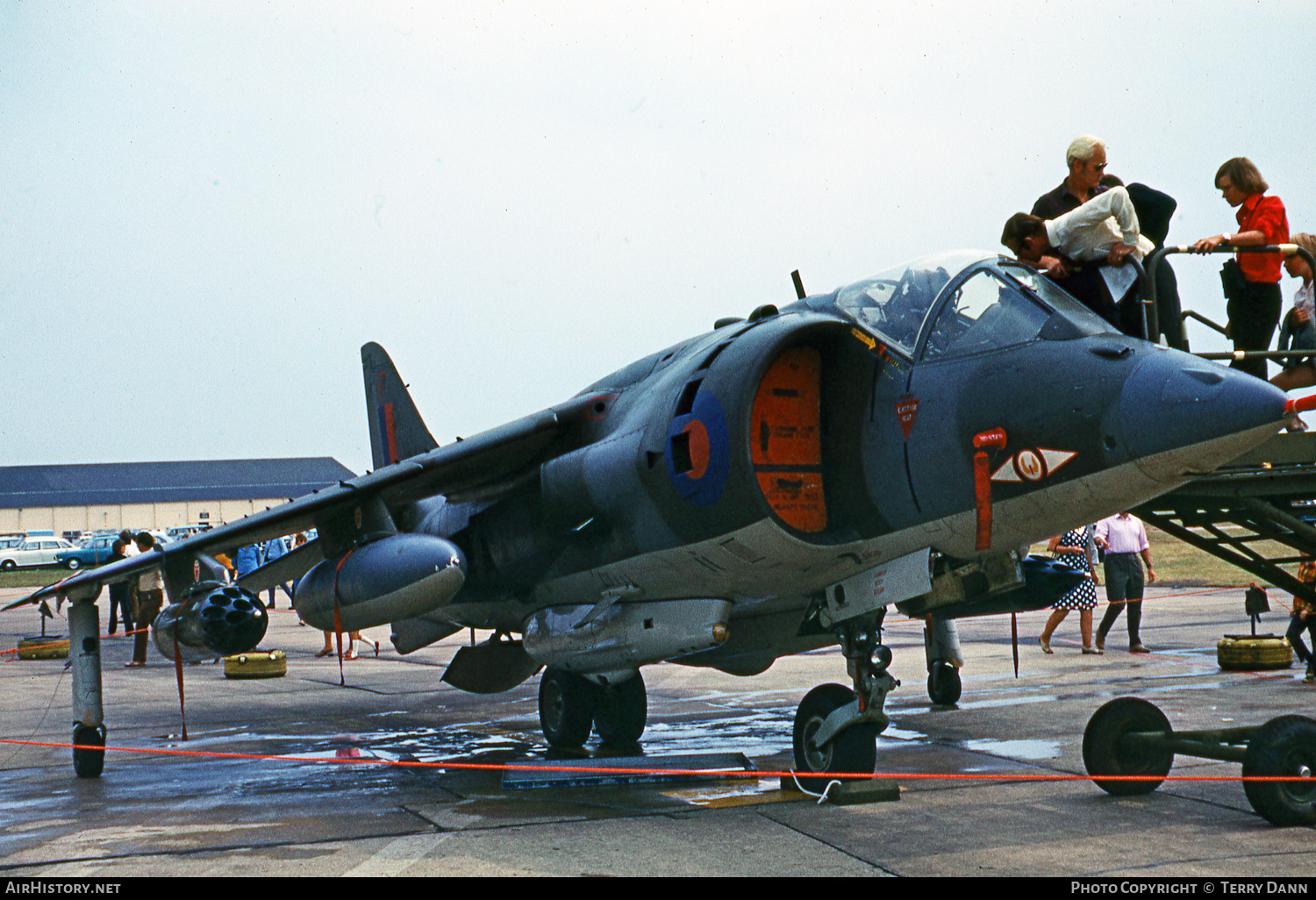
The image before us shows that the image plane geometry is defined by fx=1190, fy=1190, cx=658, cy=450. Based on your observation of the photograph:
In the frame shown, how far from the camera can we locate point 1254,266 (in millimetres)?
7145

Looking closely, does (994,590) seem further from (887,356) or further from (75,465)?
(75,465)

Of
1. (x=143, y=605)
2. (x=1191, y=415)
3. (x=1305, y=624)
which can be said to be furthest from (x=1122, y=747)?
(x=143, y=605)

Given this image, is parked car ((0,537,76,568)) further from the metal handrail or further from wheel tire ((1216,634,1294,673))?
the metal handrail

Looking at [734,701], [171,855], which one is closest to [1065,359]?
[171,855]

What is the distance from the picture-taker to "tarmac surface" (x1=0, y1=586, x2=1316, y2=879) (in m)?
5.65

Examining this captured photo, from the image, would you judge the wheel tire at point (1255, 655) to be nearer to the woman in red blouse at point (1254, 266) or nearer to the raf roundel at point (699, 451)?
the woman in red blouse at point (1254, 266)

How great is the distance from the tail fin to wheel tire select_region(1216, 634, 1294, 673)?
872 cm

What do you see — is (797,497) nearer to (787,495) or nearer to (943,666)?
(787,495)

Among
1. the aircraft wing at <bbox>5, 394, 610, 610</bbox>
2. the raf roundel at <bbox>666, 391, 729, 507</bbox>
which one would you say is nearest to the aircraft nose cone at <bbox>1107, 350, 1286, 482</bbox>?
the raf roundel at <bbox>666, 391, 729, 507</bbox>

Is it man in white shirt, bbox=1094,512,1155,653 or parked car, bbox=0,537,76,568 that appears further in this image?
parked car, bbox=0,537,76,568

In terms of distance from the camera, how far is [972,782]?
7.57 metres

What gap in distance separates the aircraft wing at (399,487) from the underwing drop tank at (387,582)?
1.46 ft
